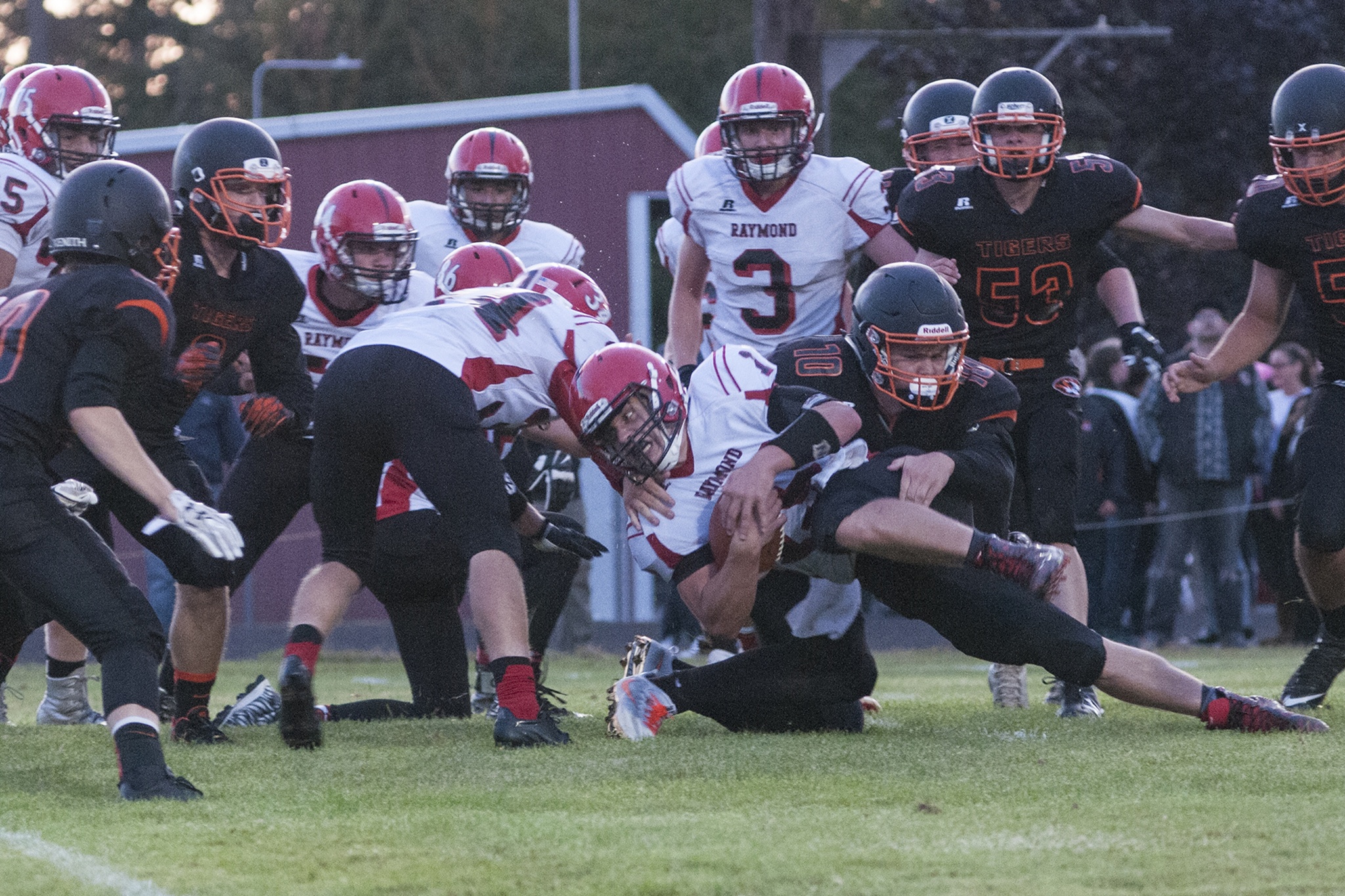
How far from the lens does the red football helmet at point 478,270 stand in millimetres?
6035

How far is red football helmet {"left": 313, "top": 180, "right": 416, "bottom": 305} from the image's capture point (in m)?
6.00

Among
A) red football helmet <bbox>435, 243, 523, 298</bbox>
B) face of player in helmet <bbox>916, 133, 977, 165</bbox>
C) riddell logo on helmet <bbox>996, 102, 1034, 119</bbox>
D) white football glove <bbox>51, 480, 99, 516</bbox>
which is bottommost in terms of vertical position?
white football glove <bbox>51, 480, 99, 516</bbox>

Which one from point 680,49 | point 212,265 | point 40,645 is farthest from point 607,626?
point 680,49

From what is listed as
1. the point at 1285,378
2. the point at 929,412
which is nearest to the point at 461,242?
the point at 929,412

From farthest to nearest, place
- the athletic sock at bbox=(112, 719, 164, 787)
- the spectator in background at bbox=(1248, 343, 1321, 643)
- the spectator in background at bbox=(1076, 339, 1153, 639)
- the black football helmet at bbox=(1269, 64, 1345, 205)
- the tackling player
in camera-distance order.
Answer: the spectator in background at bbox=(1248, 343, 1321, 643) → the spectator in background at bbox=(1076, 339, 1153, 639) → the tackling player → the black football helmet at bbox=(1269, 64, 1345, 205) → the athletic sock at bbox=(112, 719, 164, 787)

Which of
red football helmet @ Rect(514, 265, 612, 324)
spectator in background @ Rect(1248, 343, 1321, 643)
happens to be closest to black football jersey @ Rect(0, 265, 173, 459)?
red football helmet @ Rect(514, 265, 612, 324)

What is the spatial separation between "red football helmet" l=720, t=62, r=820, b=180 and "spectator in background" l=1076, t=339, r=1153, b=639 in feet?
15.5

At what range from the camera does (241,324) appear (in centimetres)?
564

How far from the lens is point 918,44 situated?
18.9 m

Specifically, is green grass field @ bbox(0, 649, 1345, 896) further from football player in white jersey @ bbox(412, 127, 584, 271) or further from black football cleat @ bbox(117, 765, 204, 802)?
football player in white jersey @ bbox(412, 127, 584, 271)

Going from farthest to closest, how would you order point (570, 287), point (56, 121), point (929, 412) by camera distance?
point (56, 121)
point (570, 287)
point (929, 412)

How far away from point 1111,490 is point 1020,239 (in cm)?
537

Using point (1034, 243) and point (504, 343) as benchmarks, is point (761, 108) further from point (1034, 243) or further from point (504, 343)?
point (504, 343)

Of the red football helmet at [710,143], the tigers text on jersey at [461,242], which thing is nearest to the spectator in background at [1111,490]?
the red football helmet at [710,143]
